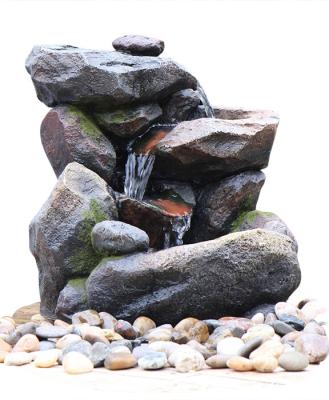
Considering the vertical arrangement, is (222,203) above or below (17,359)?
above

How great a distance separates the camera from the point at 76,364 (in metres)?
5.10

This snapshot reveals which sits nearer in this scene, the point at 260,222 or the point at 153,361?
the point at 153,361

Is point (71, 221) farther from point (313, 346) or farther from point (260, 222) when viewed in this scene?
point (313, 346)

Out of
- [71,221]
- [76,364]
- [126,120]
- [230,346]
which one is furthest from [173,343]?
[126,120]

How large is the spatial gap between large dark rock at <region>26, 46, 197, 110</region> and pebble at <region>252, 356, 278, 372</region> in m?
3.04

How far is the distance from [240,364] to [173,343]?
65 centimetres

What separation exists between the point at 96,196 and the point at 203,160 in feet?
3.68

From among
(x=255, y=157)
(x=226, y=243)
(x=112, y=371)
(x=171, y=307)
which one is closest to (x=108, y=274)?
(x=171, y=307)

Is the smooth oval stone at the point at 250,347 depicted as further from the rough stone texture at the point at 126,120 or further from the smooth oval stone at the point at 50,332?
the rough stone texture at the point at 126,120

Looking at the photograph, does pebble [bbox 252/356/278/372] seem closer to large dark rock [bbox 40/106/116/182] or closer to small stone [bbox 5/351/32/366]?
small stone [bbox 5/351/32/366]

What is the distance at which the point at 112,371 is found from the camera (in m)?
5.18

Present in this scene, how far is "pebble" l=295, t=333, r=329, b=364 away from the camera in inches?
211

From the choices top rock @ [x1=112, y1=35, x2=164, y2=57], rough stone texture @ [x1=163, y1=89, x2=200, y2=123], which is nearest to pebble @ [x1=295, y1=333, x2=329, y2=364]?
rough stone texture @ [x1=163, y1=89, x2=200, y2=123]

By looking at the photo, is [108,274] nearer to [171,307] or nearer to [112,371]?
[171,307]
